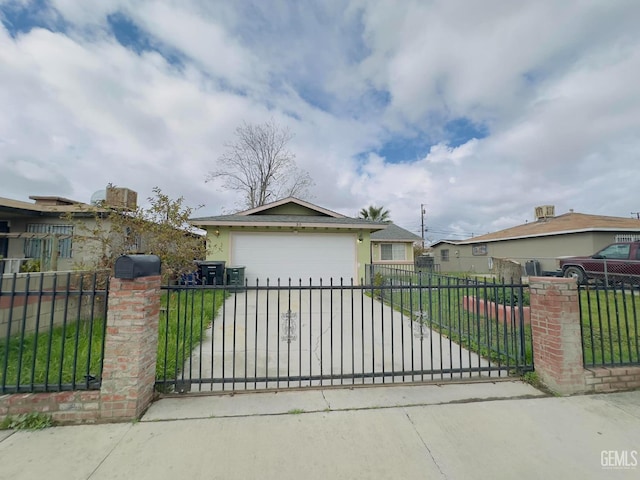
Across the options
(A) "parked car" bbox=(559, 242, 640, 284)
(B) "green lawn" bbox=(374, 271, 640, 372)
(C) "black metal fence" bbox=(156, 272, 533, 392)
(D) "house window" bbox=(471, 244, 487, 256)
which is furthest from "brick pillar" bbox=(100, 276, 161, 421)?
(D) "house window" bbox=(471, 244, 487, 256)

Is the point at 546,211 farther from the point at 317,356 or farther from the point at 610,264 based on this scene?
the point at 317,356

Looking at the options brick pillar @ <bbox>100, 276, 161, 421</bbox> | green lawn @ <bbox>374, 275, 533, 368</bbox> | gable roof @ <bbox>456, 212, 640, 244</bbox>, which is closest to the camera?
brick pillar @ <bbox>100, 276, 161, 421</bbox>

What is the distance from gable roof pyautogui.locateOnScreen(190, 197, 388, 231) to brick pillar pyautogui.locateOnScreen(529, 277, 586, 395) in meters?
8.60

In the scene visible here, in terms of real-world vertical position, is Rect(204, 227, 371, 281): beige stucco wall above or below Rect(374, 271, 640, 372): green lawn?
above

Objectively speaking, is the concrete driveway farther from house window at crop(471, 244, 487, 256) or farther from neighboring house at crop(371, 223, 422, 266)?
house window at crop(471, 244, 487, 256)

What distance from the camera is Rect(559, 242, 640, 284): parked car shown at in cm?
1005

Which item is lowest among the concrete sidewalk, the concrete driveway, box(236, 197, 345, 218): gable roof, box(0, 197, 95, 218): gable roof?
the concrete sidewalk

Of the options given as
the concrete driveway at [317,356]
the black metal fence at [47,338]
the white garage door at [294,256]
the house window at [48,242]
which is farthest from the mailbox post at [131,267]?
the house window at [48,242]

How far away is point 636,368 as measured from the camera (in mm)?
3268

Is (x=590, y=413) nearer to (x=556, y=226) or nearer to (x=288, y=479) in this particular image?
(x=288, y=479)

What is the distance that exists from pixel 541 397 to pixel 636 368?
4.50 ft

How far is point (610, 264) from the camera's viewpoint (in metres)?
10.6

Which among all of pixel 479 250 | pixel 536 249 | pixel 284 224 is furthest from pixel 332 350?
pixel 479 250

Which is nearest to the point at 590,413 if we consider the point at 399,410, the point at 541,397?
the point at 541,397
